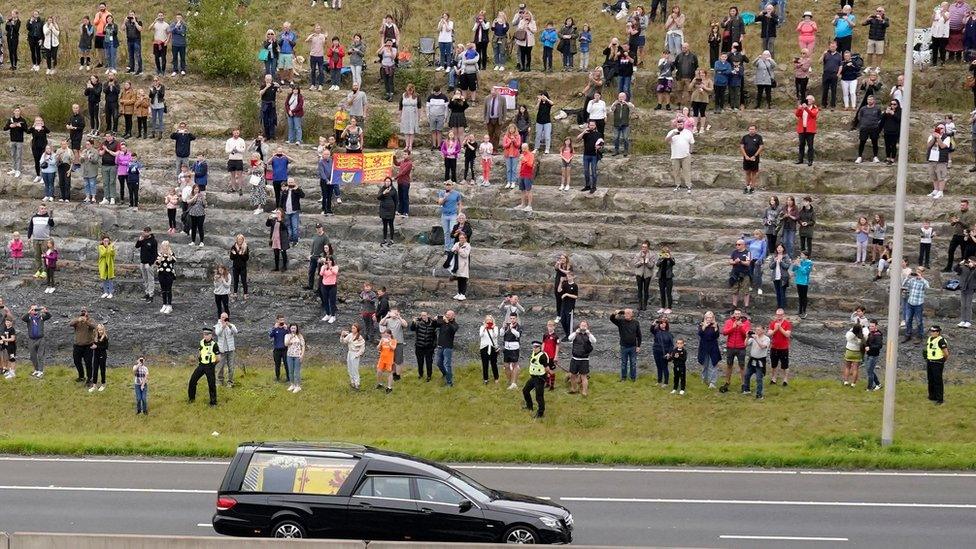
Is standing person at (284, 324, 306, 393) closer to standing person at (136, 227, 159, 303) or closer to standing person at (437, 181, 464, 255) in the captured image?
standing person at (136, 227, 159, 303)

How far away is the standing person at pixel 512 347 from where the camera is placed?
Answer: 33125 millimetres

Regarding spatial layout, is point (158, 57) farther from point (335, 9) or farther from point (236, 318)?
point (236, 318)

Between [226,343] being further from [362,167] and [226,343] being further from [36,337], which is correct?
[362,167]

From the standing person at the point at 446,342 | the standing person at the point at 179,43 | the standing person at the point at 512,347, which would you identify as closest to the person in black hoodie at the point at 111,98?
the standing person at the point at 179,43

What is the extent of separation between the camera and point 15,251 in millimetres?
39469

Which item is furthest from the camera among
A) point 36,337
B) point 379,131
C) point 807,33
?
point 379,131

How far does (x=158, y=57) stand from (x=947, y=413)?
28.6 m

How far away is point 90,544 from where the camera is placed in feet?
59.2

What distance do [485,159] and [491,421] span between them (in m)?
11.9

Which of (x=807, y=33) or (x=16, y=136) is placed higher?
(x=807, y=33)

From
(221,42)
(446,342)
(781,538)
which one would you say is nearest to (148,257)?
(446,342)

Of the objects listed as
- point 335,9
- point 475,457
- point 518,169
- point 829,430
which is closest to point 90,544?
point 475,457

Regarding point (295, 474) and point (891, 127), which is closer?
point (295, 474)

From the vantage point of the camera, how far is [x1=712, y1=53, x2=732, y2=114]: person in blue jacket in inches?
1735
